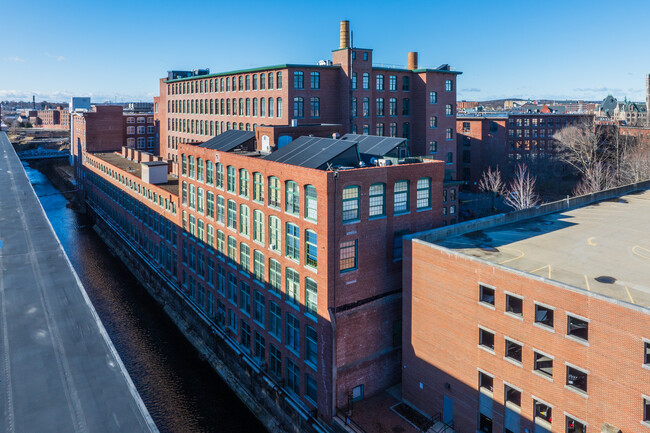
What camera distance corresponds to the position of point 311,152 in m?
34.7

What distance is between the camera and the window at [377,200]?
3159 cm

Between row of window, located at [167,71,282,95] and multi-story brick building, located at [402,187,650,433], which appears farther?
row of window, located at [167,71,282,95]

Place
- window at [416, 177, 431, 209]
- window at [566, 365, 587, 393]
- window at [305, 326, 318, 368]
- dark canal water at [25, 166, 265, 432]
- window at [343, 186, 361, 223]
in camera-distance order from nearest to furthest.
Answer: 1. window at [566, 365, 587, 393]
2. window at [343, 186, 361, 223]
3. window at [305, 326, 318, 368]
4. window at [416, 177, 431, 209]
5. dark canal water at [25, 166, 265, 432]

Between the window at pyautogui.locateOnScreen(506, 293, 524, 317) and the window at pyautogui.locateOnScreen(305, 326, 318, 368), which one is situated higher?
the window at pyautogui.locateOnScreen(506, 293, 524, 317)

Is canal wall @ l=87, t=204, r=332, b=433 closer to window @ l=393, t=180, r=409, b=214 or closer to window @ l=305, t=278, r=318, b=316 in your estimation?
window @ l=305, t=278, r=318, b=316

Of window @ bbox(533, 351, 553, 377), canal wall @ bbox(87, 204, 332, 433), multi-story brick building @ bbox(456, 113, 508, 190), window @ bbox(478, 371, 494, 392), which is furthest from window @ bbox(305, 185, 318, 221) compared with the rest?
multi-story brick building @ bbox(456, 113, 508, 190)

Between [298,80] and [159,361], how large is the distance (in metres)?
33.4

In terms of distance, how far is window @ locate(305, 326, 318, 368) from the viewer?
3212 centimetres

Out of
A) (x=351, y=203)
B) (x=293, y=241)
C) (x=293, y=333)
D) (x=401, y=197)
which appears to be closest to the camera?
(x=351, y=203)

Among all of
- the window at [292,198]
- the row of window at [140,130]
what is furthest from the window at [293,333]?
the row of window at [140,130]

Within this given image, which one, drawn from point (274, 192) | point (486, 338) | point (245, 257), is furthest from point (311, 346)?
point (486, 338)

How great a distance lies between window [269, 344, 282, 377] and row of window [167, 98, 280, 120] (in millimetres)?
31292

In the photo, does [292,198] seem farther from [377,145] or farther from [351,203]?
[377,145]

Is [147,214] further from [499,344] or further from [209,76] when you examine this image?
[499,344]
